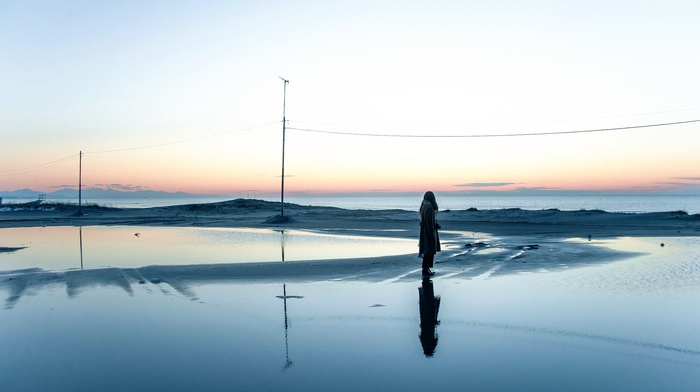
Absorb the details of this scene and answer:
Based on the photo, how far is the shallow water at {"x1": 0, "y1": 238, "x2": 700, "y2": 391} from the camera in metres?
5.85

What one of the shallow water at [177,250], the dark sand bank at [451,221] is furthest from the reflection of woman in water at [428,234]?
the dark sand bank at [451,221]

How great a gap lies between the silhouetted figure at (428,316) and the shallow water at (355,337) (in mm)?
55

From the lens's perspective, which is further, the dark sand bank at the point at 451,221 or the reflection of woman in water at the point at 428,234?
the dark sand bank at the point at 451,221

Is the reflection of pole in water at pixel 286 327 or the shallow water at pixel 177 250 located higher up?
the reflection of pole in water at pixel 286 327

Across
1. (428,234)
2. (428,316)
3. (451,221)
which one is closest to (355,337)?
(428,316)

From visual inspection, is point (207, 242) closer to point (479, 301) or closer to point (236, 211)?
point (479, 301)

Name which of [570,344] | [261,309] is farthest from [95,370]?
[570,344]

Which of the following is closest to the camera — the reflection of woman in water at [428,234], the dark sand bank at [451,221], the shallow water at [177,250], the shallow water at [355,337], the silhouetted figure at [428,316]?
the shallow water at [355,337]

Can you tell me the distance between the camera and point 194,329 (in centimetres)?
802

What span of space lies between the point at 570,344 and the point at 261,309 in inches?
196

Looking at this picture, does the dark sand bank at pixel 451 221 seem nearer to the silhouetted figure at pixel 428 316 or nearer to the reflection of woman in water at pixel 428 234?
the reflection of woman in water at pixel 428 234

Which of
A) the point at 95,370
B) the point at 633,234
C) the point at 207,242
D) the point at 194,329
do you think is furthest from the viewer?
the point at 633,234

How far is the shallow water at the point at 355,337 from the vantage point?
5848 mm

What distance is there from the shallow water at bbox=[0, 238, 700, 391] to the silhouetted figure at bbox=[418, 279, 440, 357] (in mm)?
55
